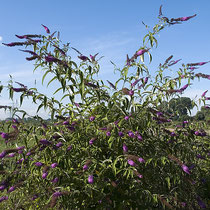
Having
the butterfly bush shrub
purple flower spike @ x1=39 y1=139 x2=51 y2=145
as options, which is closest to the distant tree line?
the butterfly bush shrub

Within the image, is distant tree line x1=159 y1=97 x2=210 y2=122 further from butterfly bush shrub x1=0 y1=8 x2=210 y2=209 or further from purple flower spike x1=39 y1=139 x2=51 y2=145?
purple flower spike x1=39 y1=139 x2=51 y2=145

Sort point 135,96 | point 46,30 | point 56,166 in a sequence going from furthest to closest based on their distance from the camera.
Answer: point 46,30 → point 135,96 → point 56,166

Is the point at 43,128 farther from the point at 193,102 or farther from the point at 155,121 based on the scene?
the point at 193,102

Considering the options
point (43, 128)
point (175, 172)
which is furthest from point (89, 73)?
point (175, 172)

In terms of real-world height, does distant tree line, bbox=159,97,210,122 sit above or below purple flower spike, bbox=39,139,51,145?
above

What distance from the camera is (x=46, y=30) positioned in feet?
10.3

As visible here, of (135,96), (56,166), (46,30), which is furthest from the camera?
(46,30)

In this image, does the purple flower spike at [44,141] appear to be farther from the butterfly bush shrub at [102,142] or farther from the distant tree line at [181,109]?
the distant tree line at [181,109]

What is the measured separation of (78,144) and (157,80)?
126cm

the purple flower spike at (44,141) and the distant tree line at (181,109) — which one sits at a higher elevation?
the distant tree line at (181,109)

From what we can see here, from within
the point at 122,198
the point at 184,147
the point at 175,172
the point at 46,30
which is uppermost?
the point at 46,30

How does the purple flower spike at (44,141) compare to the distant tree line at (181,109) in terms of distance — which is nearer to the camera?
the purple flower spike at (44,141)

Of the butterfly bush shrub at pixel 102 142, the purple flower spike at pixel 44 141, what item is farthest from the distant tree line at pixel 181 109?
the purple flower spike at pixel 44 141

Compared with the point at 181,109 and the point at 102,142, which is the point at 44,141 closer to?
the point at 102,142
